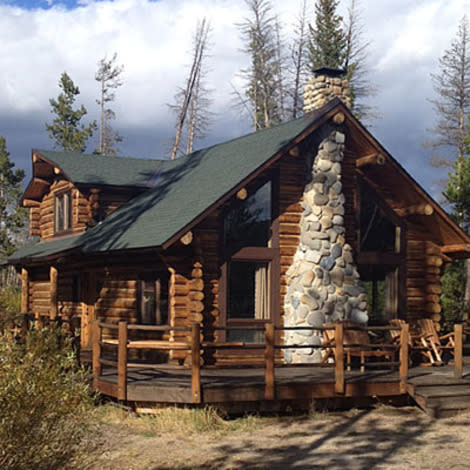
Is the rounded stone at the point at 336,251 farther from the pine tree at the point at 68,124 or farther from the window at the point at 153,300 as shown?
the pine tree at the point at 68,124

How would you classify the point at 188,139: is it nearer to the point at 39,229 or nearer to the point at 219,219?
the point at 39,229

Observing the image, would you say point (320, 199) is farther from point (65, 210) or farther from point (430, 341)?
point (65, 210)

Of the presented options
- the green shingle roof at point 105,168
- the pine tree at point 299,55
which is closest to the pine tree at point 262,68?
the pine tree at point 299,55

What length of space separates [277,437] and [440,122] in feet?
90.8

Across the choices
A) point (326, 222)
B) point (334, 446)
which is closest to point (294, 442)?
point (334, 446)

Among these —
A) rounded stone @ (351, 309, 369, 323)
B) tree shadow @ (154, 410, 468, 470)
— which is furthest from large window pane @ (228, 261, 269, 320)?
tree shadow @ (154, 410, 468, 470)

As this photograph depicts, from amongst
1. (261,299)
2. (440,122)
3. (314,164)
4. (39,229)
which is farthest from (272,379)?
(440,122)

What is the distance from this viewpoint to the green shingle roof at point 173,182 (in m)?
14.6

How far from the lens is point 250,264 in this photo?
1516 cm

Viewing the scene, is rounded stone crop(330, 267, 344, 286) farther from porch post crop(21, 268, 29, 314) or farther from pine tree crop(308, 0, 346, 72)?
pine tree crop(308, 0, 346, 72)

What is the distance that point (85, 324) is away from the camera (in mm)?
18781

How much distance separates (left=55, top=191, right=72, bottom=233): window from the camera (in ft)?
67.9

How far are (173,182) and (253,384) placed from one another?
8448 millimetres

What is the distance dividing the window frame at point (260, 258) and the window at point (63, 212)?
286 inches
